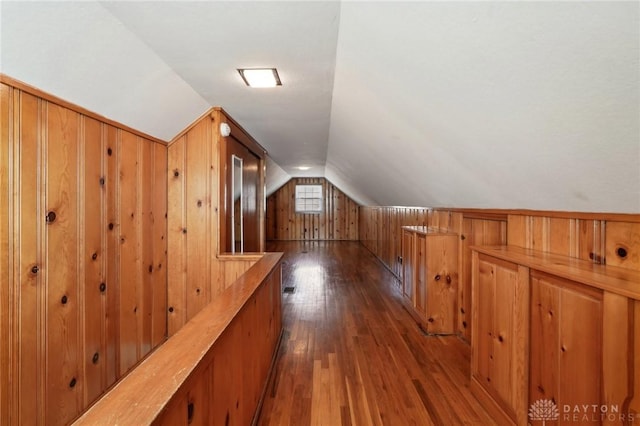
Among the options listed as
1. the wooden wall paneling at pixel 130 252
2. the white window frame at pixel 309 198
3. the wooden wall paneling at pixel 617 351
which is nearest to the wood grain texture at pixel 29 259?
the wooden wall paneling at pixel 130 252

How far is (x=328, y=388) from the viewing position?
1.95 metres

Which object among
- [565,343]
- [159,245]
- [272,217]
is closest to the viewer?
[565,343]

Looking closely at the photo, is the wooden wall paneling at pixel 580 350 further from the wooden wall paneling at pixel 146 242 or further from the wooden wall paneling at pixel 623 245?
the wooden wall paneling at pixel 146 242

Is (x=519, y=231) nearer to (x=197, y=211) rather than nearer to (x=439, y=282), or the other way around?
(x=439, y=282)

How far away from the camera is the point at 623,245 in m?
1.25

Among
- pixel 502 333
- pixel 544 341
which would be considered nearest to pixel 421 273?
pixel 502 333

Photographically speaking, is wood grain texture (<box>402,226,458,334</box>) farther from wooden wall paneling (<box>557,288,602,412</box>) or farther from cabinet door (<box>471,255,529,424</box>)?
wooden wall paneling (<box>557,288,602,412</box>)

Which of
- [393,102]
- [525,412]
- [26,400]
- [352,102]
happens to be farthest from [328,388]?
[352,102]

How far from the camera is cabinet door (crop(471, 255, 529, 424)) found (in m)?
1.46

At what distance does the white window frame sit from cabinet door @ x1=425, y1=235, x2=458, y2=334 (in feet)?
23.9

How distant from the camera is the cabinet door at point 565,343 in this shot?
1.08 meters

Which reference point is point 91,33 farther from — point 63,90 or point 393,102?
point 393,102

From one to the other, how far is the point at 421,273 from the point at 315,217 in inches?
281

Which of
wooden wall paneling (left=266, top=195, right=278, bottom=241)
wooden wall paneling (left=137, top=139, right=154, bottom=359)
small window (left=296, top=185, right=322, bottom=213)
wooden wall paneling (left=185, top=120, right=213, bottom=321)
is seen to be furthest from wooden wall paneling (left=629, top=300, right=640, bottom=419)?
wooden wall paneling (left=266, top=195, right=278, bottom=241)
